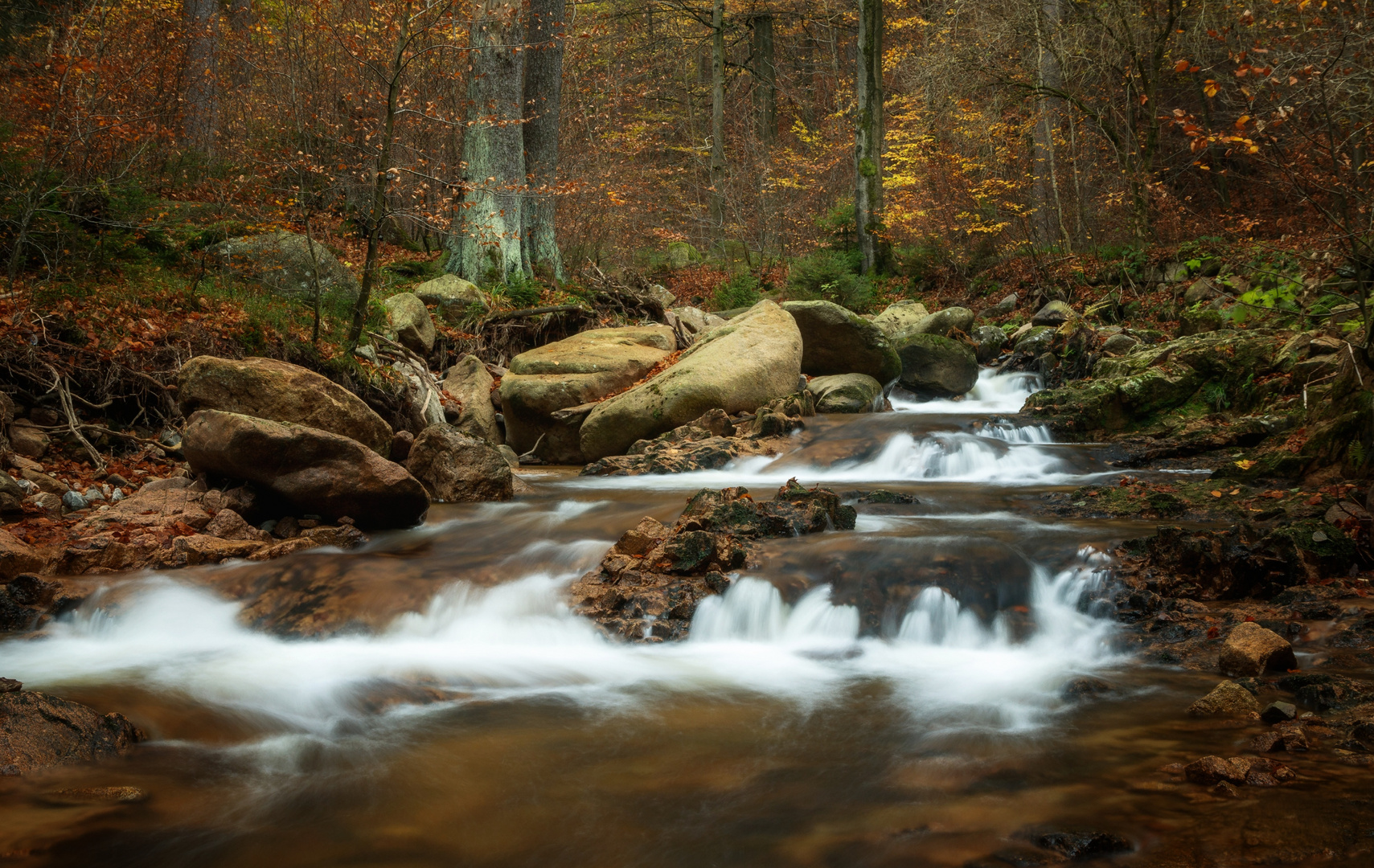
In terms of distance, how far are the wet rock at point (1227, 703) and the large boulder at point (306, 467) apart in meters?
5.33

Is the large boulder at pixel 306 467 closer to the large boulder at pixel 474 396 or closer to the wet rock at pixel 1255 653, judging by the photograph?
the large boulder at pixel 474 396

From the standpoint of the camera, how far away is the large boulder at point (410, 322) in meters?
11.1

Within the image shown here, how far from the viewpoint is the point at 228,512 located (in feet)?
20.8

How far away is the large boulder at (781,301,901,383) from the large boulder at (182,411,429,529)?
6.67 metres

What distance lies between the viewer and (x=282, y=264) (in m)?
9.86

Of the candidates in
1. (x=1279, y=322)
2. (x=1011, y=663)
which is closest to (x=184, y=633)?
(x=1011, y=663)

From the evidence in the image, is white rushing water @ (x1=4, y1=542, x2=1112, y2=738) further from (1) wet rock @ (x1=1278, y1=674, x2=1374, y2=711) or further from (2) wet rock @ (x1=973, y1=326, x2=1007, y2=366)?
(2) wet rock @ (x1=973, y1=326, x2=1007, y2=366)

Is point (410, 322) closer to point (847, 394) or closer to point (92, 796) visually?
point (847, 394)

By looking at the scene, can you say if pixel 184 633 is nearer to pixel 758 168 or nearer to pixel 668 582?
pixel 668 582

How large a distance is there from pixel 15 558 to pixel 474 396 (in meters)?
6.29

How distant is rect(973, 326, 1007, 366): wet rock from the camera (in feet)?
47.4

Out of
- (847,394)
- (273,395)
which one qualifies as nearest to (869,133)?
(847,394)

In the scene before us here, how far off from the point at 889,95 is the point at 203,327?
24.2 m

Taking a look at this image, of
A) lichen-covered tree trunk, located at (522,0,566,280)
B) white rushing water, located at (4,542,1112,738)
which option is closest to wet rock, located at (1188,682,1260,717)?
white rushing water, located at (4,542,1112,738)
